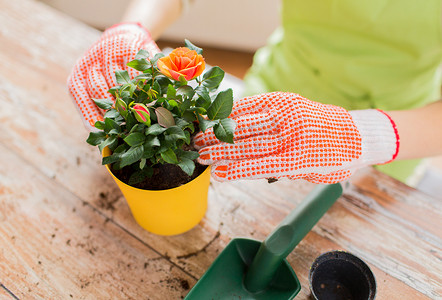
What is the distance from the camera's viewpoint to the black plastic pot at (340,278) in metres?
0.50

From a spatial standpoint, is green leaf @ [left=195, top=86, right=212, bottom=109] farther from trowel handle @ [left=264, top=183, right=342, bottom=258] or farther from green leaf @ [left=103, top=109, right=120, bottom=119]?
trowel handle @ [left=264, top=183, right=342, bottom=258]

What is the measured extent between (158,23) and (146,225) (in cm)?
50

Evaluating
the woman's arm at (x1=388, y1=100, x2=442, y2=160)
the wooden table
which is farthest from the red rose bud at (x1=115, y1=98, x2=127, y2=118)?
the woman's arm at (x1=388, y1=100, x2=442, y2=160)

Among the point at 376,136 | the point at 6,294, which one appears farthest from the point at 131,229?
the point at 376,136

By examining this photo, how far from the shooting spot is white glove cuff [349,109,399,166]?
0.56 m

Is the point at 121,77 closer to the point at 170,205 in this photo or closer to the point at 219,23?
the point at 170,205

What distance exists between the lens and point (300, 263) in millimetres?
581

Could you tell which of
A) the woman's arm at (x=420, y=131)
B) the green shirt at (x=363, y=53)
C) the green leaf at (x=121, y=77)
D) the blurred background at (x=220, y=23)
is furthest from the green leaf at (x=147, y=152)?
the blurred background at (x=220, y=23)

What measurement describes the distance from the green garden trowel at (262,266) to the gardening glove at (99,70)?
305mm

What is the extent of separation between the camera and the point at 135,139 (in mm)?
427

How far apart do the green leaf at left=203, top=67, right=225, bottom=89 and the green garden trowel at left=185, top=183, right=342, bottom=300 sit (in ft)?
0.78

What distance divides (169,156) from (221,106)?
92 mm

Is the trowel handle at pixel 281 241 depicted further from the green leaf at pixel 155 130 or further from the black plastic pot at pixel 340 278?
the green leaf at pixel 155 130

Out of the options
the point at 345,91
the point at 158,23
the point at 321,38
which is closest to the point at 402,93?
the point at 345,91
